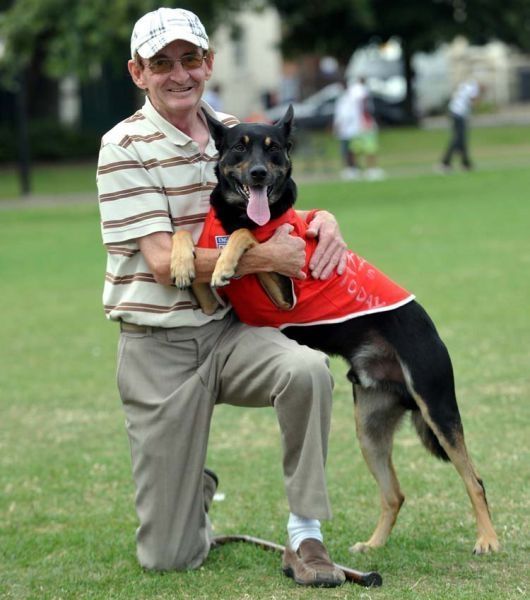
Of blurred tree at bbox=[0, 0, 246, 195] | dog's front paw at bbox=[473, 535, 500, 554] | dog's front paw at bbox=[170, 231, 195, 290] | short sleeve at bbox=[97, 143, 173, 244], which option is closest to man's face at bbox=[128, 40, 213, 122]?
short sleeve at bbox=[97, 143, 173, 244]

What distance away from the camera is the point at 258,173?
4.98 m

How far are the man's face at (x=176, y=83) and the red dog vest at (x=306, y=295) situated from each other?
458mm

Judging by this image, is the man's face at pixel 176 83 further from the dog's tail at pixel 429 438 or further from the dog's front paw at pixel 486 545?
the dog's front paw at pixel 486 545

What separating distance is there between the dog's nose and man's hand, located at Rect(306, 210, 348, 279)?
1.31 feet

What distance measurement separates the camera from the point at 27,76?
40.9m

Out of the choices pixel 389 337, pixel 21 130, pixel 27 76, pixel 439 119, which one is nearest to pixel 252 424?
pixel 389 337

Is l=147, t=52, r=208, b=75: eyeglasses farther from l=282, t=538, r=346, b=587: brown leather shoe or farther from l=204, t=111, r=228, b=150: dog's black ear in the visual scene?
l=282, t=538, r=346, b=587: brown leather shoe

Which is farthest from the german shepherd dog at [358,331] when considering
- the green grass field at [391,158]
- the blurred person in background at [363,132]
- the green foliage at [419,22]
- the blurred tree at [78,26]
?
the green foliage at [419,22]

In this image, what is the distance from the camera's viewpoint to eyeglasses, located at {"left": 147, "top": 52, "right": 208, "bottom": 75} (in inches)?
204

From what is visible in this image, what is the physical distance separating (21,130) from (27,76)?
1488cm

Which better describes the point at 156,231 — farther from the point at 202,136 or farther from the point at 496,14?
the point at 496,14

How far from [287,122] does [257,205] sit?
1.53 feet

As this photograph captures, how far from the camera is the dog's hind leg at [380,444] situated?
5473 mm

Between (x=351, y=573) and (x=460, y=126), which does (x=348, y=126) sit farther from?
(x=351, y=573)
